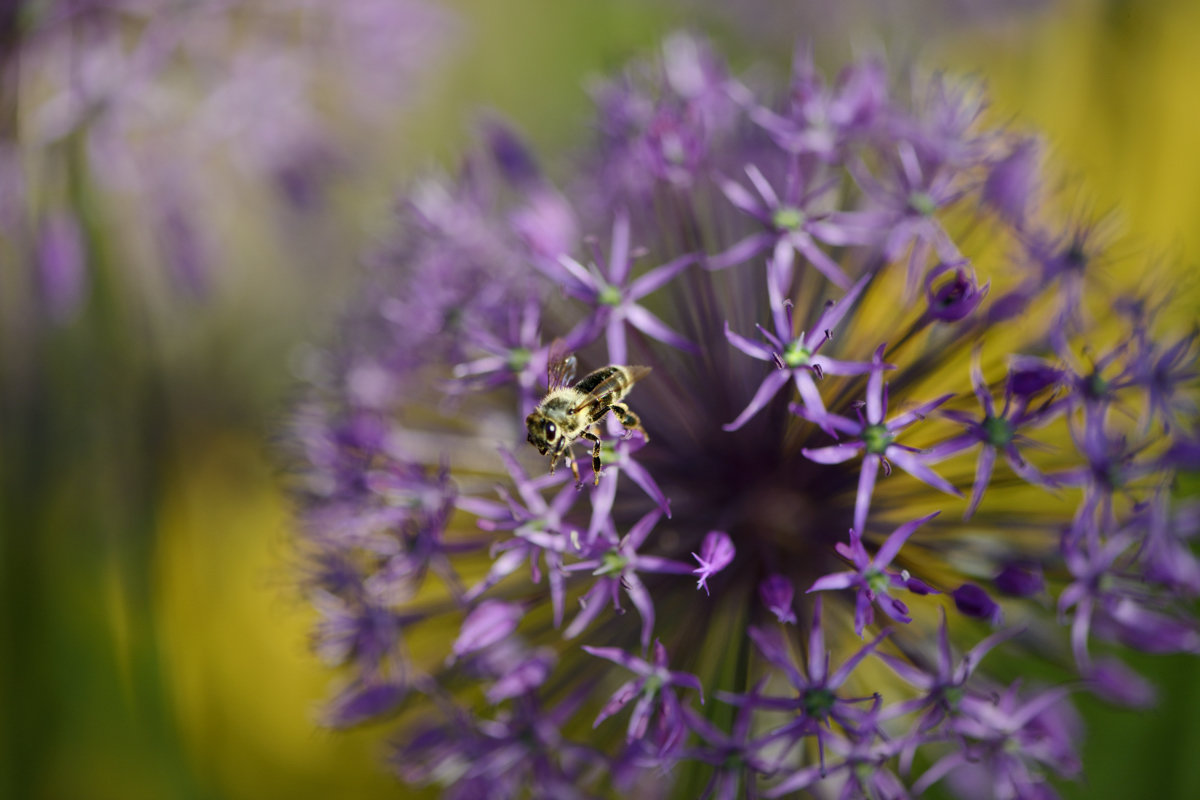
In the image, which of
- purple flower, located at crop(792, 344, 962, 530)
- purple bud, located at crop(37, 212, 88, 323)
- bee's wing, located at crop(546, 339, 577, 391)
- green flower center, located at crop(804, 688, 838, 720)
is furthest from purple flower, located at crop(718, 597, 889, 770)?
purple bud, located at crop(37, 212, 88, 323)

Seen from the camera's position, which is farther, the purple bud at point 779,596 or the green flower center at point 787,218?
the green flower center at point 787,218

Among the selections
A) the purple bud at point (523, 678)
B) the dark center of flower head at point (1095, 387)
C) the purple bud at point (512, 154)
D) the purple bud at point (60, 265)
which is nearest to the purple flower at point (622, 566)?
the purple bud at point (523, 678)

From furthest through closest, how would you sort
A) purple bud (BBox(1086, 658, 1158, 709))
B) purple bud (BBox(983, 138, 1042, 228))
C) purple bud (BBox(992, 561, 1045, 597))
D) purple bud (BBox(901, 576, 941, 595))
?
purple bud (BBox(983, 138, 1042, 228)), purple bud (BBox(1086, 658, 1158, 709)), purple bud (BBox(992, 561, 1045, 597)), purple bud (BBox(901, 576, 941, 595))

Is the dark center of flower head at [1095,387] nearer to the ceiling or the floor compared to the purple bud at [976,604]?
nearer to the ceiling

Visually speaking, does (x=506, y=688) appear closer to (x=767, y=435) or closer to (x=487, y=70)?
(x=767, y=435)

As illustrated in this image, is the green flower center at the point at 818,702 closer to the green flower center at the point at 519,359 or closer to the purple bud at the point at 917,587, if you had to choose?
the purple bud at the point at 917,587

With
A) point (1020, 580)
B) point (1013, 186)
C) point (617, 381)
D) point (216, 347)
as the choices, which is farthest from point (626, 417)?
point (216, 347)

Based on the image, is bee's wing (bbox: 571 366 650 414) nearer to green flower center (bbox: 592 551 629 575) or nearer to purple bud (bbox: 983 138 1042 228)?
green flower center (bbox: 592 551 629 575)

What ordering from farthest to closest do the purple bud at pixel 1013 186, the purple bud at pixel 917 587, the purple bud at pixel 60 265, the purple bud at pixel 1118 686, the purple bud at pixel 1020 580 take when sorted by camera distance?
the purple bud at pixel 60 265, the purple bud at pixel 1013 186, the purple bud at pixel 1118 686, the purple bud at pixel 1020 580, the purple bud at pixel 917 587
